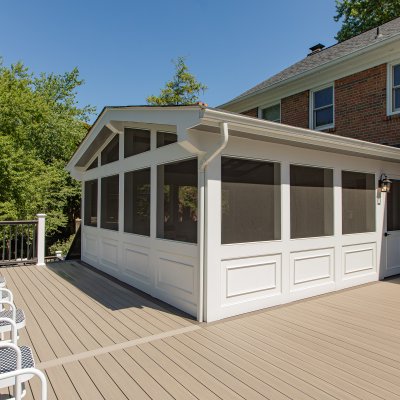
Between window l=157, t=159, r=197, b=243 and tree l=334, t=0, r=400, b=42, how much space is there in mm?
18537

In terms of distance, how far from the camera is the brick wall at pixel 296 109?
9.41 metres

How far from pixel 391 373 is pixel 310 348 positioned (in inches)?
29.6

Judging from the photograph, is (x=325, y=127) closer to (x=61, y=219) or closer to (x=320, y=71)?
(x=320, y=71)

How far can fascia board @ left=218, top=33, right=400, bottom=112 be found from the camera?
7.48 m

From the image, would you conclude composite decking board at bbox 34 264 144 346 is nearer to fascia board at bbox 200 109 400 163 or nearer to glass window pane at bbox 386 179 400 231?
fascia board at bbox 200 109 400 163

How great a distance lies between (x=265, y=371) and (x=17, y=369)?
6.66ft

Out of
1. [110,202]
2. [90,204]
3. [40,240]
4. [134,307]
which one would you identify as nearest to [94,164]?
[90,204]

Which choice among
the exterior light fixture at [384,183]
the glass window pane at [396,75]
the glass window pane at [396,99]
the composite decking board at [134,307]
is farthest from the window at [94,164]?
the glass window pane at [396,75]

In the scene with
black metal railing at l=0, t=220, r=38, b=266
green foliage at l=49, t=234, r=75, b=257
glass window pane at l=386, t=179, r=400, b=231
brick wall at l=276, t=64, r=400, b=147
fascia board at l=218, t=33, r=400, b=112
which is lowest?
green foliage at l=49, t=234, r=75, b=257

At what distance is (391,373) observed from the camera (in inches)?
111

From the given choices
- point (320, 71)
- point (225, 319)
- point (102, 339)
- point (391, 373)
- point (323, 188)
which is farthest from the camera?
point (320, 71)

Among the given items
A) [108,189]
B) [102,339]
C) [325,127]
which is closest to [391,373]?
[102,339]

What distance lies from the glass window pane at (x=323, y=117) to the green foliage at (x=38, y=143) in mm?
11203

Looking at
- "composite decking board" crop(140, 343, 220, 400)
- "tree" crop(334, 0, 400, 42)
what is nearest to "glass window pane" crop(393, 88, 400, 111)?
"composite decking board" crop(140, 343, 220, 400)
